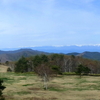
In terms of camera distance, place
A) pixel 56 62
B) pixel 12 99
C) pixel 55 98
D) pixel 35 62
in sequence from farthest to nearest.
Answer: pixel 56 62, pixel 35 62, pixel 55 98, pixel 12 99

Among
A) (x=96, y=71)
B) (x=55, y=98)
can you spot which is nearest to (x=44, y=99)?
(x=55, y=98)

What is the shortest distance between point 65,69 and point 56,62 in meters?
6.84

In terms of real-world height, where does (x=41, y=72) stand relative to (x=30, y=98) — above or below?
above

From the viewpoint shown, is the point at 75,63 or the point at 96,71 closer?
the point at 96,71

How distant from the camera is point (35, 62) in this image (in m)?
99.8

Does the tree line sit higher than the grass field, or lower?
higher

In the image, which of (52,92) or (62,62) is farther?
(62,62)

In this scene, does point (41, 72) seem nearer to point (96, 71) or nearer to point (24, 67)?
point (24, 67)

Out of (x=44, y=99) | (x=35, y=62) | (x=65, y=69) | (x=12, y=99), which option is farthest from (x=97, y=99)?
(x=65, y=69)

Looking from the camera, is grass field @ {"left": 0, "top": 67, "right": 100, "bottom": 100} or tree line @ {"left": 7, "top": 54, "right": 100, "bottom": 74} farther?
tree line @ {"left": 7, "top": 54, "right": 100, "bottom": 74}

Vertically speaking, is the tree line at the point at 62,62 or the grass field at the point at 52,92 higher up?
the tree line at the point at 62,62

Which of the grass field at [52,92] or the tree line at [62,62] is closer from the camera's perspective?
the grass field at [52,92]

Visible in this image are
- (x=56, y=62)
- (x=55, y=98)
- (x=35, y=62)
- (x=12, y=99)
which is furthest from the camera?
(x=56, y=62)

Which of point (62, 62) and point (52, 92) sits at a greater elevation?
point (62, 62)
